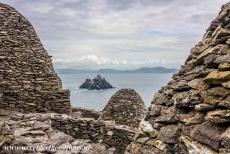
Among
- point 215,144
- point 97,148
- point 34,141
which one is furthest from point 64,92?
point 215,144

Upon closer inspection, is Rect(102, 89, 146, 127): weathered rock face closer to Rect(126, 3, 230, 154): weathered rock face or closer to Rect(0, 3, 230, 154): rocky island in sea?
Rect(0, 3, 230, 154): rocky island in sea

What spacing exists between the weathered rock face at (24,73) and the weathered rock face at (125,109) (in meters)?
3.67

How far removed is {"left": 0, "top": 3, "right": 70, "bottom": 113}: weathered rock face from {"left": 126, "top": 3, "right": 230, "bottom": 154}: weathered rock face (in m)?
10.9

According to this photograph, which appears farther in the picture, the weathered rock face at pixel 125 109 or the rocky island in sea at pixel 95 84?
the rocky island in sea at pixel 95 84

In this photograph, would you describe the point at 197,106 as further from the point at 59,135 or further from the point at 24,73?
the point at 24,73

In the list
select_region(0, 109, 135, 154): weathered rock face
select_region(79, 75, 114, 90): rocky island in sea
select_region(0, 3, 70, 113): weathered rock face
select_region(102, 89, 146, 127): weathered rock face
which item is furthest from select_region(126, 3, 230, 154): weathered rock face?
select_region(79, 75, 114, 90): rocky island in sea

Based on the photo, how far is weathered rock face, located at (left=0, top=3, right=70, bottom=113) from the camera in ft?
62.5

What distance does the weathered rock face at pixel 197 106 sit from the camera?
22.7 ft

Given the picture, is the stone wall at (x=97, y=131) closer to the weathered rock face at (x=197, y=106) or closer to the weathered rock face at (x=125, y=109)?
the weathered rock face at (x=125, y=109)

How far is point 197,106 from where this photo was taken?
7.49 m

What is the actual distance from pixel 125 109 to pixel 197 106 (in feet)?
49.5

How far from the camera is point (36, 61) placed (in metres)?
19.8

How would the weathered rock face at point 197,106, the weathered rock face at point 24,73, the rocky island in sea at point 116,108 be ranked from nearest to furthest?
the weathered rock face at point 197,106
the rocky island in sea at point 116,108
the weathered rock face at point 24,73

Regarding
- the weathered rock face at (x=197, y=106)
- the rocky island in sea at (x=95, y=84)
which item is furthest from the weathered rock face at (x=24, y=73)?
the rocky island in sea at (x=95, y=84)
